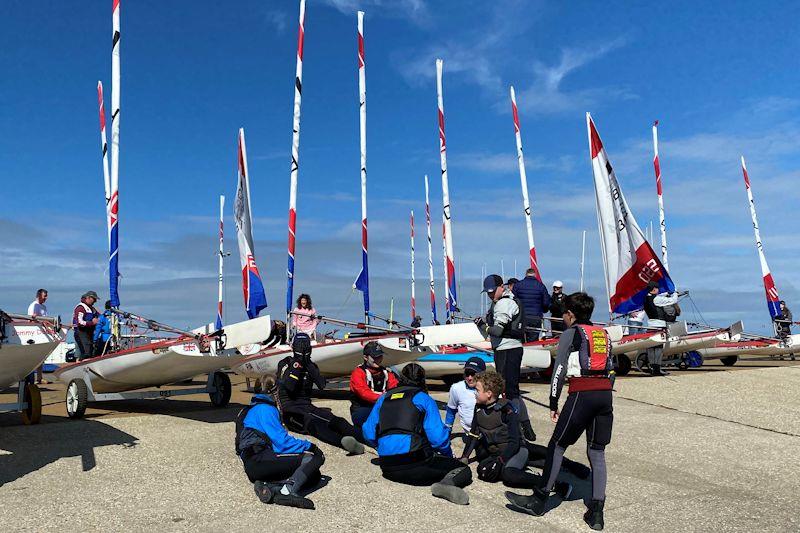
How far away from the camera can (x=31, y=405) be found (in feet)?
28.7

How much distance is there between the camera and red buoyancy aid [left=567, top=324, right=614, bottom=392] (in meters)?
4.84

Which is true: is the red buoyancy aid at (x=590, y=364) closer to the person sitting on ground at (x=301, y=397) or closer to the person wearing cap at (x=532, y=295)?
the person sitting on ground at (x=301, y=397)

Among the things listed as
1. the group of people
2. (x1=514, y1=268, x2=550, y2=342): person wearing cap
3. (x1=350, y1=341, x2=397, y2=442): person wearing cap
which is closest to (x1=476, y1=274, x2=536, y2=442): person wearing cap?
the group of people

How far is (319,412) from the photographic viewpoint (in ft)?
25.3

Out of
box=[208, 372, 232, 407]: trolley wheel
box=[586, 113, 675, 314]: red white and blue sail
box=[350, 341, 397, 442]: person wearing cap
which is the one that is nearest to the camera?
box=[350, 341, 397, 442]: person wearing cap

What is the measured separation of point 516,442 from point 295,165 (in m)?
10.3

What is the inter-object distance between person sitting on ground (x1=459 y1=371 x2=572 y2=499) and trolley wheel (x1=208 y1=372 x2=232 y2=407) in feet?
17.1

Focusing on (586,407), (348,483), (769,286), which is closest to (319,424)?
(348,483)

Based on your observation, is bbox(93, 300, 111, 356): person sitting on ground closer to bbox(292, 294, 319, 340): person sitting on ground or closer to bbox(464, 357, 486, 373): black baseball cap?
bbox(292, 294, 319, 340): person sitting on ground

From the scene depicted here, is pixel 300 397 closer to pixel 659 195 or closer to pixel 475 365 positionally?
pixel 475 365

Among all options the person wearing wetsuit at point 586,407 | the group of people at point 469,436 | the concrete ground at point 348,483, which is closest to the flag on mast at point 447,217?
the concrete ground at point 348,483

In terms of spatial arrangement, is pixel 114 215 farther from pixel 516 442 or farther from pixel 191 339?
pixel 516 442

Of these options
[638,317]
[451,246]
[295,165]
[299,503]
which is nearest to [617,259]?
[638,317]

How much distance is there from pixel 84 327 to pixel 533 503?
8.80 metres
